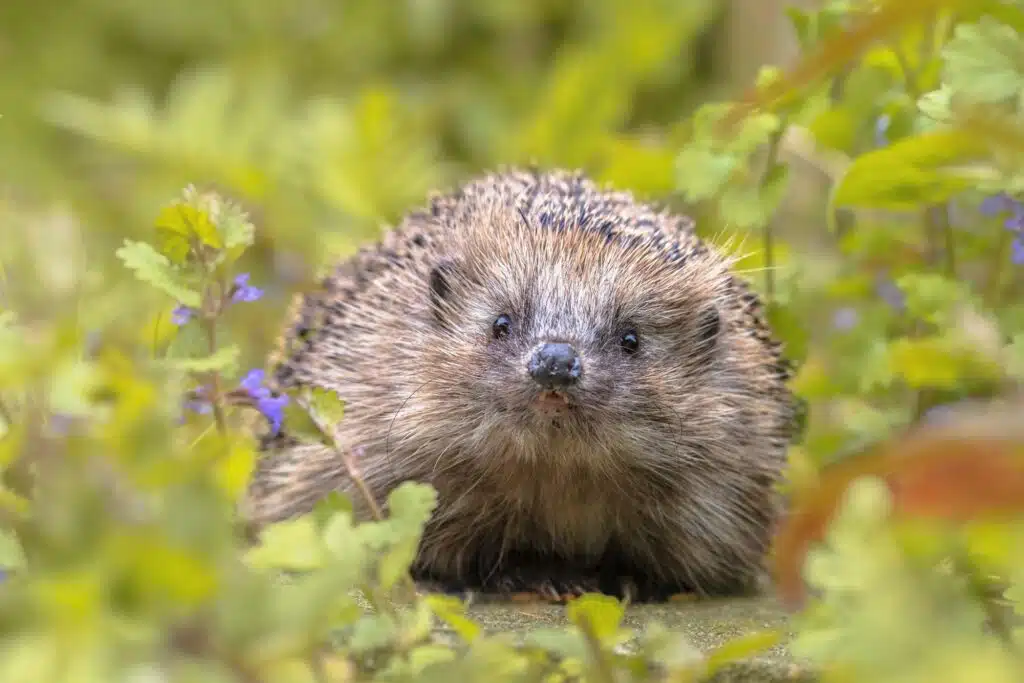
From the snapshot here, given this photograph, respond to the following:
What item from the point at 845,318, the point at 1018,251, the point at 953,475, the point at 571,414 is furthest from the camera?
the point at 845,318

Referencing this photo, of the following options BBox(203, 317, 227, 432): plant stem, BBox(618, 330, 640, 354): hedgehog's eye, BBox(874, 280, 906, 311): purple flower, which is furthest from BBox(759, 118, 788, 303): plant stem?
BBox(203, 317, 227, 432): plant stem

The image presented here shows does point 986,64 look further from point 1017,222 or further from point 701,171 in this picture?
point 701,171

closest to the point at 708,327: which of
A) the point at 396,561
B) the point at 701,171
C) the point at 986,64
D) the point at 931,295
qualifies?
the point at 701,171

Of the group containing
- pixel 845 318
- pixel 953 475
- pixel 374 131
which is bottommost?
pixel 953 475

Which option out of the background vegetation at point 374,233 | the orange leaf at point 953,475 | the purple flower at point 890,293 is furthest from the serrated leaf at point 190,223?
the purple flower at point 890,293

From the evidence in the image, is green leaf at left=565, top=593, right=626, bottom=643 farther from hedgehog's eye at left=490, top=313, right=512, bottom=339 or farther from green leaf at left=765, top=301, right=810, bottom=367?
green leaf at left=765, top=301, right=810, bottom=367
